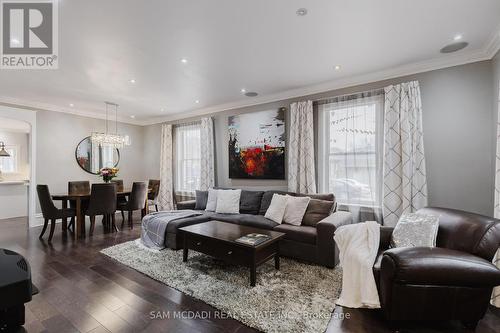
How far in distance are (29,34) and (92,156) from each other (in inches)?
158

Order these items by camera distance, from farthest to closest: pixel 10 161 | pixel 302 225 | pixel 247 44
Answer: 1. pixel 10 161
2. pixel 302 225
3. pixel 247 44

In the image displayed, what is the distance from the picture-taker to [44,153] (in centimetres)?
521

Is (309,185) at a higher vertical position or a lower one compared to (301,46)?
lower

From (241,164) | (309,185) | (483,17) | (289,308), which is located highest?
(483,17)

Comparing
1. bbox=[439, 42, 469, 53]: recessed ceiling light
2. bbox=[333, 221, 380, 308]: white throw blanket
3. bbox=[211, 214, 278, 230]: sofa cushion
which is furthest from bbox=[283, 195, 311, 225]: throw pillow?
bbox=[439, 42, 469, 53]: recessed ceiling light

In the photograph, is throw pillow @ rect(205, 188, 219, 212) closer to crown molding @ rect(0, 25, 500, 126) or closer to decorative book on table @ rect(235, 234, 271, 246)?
decorative book on table @ rect(235, 234, 271, 246)

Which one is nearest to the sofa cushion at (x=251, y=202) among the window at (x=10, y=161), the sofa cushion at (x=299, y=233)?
the sofa cushion at (x=299, y=233)

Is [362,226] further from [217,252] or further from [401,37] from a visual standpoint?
[401,37]

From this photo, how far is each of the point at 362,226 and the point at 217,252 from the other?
1.61 meters

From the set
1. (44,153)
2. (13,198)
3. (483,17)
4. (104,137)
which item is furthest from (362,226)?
(13,198)

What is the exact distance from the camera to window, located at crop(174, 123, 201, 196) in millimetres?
6000

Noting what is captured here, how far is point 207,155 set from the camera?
18.0ft

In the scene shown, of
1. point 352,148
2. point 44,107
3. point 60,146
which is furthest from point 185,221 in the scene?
point 44,107

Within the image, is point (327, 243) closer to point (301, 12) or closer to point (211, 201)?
point (211, 201)
